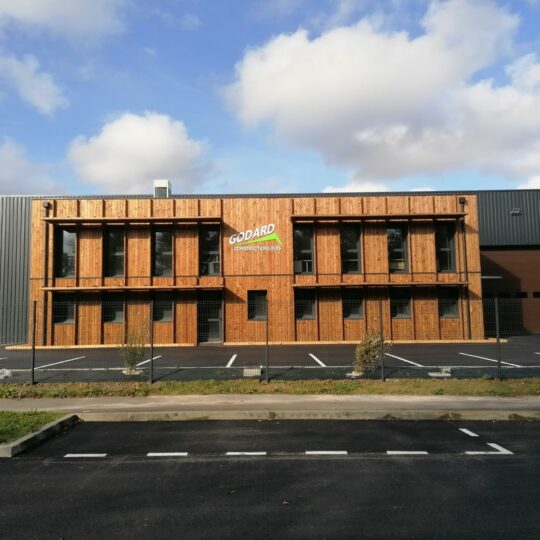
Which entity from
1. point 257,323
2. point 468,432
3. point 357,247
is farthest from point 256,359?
point 357,247

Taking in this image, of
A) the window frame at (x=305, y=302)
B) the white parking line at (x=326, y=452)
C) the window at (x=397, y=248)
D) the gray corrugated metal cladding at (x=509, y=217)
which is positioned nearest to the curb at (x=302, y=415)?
the white parking line at (x=326, y=452)

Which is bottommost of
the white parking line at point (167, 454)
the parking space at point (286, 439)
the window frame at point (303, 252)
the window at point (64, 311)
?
the parking space at point (286, 439)

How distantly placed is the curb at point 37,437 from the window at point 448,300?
808 inches

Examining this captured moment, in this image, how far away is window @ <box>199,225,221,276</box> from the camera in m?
25.0

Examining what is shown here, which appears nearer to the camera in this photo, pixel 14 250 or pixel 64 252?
pixel 64 252

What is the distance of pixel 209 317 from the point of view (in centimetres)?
2458

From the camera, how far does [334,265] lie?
81.5ft

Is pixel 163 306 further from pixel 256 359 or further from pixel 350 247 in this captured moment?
pixel 350 247

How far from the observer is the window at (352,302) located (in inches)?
974

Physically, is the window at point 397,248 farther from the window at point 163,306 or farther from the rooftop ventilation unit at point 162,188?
the rooftop ventilation unit at point 162,188

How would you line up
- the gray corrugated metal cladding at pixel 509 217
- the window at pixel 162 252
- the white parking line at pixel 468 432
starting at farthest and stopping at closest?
1. the gray corrugated metal cladding at pixel 509 217
2. the window at pixel 162 252
3. the white parking line at pixel 468 432

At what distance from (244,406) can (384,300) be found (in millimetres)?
16479

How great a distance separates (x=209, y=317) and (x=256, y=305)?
252 centimetres

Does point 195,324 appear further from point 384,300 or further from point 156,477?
point 156,477
